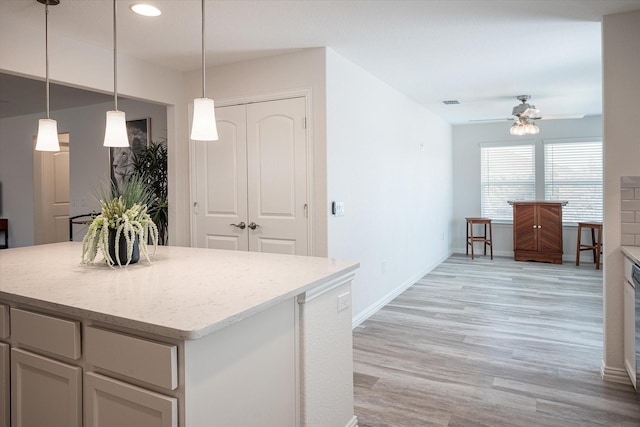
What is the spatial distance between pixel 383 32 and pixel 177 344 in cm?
271

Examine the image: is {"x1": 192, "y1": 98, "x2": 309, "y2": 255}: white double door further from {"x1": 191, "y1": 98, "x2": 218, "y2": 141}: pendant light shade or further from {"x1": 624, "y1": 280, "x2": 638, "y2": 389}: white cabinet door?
{"x1": 624, "y1": 280, "x2": 638, "y2": 389}: white cabinet door

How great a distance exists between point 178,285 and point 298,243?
195 centimetres

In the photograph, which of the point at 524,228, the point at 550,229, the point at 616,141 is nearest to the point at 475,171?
the point at 524,228

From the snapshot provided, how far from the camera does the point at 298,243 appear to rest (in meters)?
3.63

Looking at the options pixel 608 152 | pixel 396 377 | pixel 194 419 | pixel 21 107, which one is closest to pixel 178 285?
pixel 194 419

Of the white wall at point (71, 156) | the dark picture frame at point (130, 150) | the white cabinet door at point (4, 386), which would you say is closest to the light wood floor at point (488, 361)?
the white cabinet door at point (4, 386)

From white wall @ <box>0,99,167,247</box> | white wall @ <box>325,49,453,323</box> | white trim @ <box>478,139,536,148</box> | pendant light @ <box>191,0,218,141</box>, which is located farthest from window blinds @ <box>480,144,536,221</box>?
pendant light @ <box>191,0,218,141</box>

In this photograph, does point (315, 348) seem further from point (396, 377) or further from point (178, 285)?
point (396, 377)

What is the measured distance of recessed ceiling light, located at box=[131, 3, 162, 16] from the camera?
2.65 meters

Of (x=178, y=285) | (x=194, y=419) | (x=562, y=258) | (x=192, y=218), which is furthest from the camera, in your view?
(x=562, y=258)

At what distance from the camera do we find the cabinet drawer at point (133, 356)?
48.4 inches

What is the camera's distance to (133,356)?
129 centimetres

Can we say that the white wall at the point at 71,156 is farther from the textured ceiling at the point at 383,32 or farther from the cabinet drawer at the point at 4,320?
the cabinet drawer at the point at 4,320

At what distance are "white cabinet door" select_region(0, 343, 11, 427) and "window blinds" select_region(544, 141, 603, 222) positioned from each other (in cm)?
777
